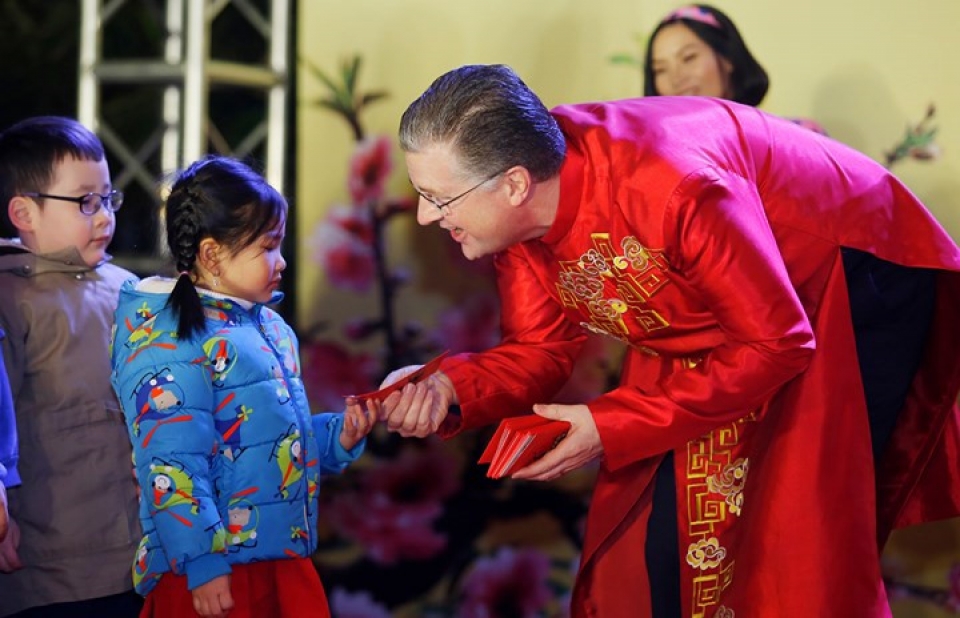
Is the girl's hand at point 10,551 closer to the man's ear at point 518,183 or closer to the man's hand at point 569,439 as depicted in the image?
the man's hand at point 569,439

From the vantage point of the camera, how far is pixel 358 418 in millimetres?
2094

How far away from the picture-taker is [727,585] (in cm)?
199

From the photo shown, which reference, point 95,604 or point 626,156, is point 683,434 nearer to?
point 626,156

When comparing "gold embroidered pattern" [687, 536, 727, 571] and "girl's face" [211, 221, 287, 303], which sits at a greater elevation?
"girl's face" [211, 221, 287, 303]

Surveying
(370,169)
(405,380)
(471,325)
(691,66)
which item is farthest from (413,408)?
(370,169)

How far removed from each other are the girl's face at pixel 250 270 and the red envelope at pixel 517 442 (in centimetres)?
46

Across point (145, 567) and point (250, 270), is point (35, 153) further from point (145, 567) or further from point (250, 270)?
point (145, 567)

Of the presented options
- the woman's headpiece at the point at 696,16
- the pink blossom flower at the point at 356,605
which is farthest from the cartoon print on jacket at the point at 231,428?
the pink blossom flower at the point at 356,605

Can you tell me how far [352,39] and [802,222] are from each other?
6.18 feet

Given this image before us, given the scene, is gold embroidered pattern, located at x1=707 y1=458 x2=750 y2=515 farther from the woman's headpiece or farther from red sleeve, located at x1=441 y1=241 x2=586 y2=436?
the woman's headpiece

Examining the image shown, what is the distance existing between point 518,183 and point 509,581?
1860 mm

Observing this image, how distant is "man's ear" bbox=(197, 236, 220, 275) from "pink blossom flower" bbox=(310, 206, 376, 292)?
1526mm

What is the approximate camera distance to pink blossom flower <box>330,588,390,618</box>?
3.54m

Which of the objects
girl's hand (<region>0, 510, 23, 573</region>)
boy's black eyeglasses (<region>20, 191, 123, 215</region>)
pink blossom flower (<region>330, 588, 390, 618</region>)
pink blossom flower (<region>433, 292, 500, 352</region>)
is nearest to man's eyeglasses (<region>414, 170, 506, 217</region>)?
boy's black eyeglasses (<region>20, 191, 123, 215</region>)
